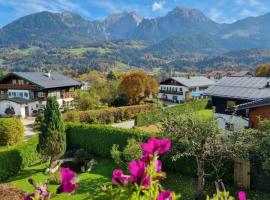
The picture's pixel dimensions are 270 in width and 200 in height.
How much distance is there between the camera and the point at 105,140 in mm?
25875

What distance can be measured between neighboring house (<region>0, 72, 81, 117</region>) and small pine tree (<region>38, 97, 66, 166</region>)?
31329 millimetres

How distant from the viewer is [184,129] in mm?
15914

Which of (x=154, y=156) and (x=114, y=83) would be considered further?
(x=114, y=83)

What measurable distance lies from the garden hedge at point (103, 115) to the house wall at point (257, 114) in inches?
894

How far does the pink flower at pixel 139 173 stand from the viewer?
8.54 ft

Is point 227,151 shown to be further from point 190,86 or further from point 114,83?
point 190,86

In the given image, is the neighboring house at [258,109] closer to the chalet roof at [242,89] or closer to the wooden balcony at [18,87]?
the chalet roof at [242,89]

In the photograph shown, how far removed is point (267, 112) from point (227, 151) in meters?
9.21

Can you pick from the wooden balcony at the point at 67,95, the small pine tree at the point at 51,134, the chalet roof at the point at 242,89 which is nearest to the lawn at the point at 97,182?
the small pine tree at the point at 51,134

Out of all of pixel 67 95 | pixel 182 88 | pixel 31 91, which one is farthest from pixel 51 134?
pixel 182 88

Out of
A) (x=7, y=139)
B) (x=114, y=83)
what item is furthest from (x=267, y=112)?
(x=114, y=83)

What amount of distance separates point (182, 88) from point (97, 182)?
5785 cm

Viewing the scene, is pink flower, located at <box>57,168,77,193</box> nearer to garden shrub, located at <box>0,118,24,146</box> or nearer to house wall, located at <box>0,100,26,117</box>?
garden shrub, located at <box>0,118,24,146</box>

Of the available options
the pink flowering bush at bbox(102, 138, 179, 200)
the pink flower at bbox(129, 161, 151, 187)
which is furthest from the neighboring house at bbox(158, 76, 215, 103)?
the pink flower at bbox(129, 161, 151, 187)
